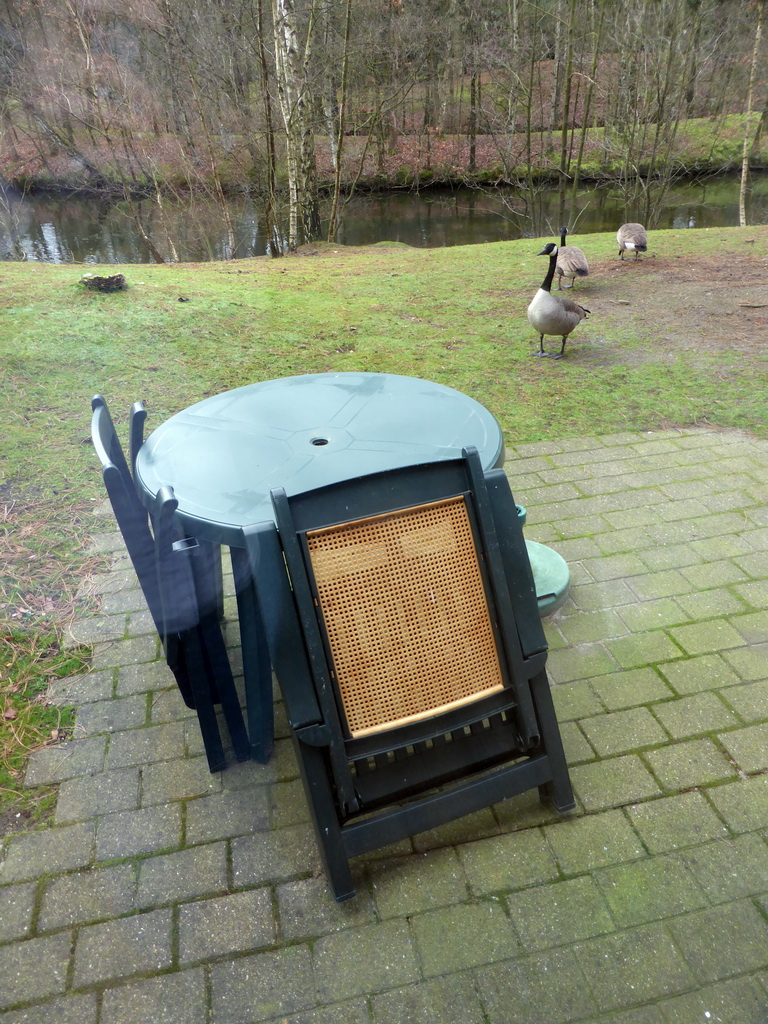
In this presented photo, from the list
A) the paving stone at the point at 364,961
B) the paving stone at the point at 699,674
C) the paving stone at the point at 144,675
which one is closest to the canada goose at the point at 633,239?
the paving stone at the point at 699,674

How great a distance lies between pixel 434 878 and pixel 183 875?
29.1 inches

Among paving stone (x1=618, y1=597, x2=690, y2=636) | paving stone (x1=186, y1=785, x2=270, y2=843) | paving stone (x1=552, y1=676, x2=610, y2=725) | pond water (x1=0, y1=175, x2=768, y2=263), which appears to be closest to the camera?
paving stone (x1=186, y1=785, x2=270, y2=843)

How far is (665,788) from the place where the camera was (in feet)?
7.08

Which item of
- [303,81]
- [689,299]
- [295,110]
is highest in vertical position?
[303,81]

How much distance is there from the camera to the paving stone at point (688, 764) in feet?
7.17

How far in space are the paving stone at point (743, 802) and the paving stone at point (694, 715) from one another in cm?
22

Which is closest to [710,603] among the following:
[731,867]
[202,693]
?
[731,867]

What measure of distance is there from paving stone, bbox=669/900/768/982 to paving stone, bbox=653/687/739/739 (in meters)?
0.61

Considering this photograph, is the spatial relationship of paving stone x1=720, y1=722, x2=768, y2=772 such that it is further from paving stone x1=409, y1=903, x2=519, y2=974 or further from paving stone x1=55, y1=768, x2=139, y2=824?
paving stone x1=55, y1=768, x2=139, y2=824

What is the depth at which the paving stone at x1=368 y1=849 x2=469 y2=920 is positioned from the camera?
187 centimetres

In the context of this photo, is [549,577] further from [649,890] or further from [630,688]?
[649,890]

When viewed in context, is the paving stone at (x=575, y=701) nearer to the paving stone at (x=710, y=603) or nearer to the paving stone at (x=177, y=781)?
the paving stone at (x=710, y=603)

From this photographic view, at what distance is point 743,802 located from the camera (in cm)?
211

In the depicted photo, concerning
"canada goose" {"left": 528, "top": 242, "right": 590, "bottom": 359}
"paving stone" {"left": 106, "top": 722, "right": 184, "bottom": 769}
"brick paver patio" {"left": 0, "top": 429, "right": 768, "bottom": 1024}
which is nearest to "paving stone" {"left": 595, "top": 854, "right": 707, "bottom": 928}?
"brick paver patio" {"left": 0, "top": 429, "right": 768, "bottom": 1024}
